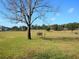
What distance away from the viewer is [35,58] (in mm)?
10547

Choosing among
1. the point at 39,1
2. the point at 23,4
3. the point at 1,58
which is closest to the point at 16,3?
the point at 23,4

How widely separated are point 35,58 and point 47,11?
2281 centimetres

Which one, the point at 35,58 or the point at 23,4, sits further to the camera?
the point at 23,4

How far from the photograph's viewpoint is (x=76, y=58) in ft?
34.6

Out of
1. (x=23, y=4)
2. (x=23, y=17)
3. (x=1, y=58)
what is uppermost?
(x=23, y=4)

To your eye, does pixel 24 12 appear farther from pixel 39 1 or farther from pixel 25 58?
pixel 25 58

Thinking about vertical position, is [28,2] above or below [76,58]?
above

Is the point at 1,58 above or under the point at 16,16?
under

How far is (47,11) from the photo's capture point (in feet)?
108

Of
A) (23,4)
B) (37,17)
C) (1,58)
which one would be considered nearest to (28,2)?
(23,4)

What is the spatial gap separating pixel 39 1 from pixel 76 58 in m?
23.6

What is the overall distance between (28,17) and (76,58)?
75.0 feet

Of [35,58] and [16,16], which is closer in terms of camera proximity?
[35,58]

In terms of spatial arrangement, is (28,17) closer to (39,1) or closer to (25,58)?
(39,1)
